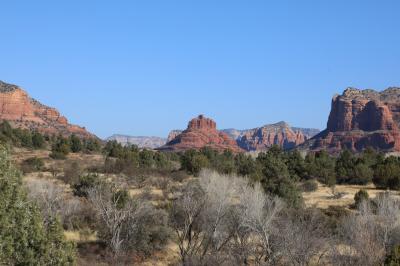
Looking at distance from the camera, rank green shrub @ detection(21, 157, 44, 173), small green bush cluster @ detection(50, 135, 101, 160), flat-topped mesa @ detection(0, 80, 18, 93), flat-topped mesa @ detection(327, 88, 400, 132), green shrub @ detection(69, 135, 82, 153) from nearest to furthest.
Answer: green shrub @ detection(21, 157, 44, 173)
small green bush cluster @ detection(50, 135, 101, 160)
green shrub @ detection(69, 135, 82, 153)
flat-topped mesa @ detection(0, 80, 18, 93)
flat-topped mesa @ detection(327, 88, 400, 132)

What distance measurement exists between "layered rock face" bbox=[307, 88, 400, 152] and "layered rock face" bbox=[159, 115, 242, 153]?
29075 millimetres

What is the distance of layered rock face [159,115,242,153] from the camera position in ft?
553

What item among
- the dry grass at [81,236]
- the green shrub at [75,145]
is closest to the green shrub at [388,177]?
the dry grass at [81,236]

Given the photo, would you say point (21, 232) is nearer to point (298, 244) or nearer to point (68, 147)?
point (298, 244)

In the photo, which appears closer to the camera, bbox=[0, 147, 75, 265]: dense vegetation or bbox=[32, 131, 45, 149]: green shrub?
bbox=[0, 147, 75, 265]: dense vegetation

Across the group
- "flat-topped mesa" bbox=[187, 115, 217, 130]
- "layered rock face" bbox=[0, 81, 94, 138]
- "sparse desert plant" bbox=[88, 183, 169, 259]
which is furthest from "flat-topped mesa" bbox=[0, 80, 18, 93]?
"sparse desert plant" bbox=[88, 183, 169, 259]

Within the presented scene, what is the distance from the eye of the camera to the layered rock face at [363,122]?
15954 centimetres

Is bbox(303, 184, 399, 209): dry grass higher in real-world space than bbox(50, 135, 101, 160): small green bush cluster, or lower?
lower

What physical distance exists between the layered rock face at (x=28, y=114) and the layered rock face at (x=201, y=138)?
32982mm

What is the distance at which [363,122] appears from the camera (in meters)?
175

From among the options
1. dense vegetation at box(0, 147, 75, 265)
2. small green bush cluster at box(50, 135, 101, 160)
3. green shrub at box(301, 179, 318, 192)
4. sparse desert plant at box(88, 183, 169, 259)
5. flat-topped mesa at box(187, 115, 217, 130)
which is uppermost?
flat-topped mesa at box(187, 115, 217, 130)

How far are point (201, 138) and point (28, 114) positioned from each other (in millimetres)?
55378

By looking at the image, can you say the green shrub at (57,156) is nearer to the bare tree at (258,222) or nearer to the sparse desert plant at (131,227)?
the sparse desert plant at (131,227)

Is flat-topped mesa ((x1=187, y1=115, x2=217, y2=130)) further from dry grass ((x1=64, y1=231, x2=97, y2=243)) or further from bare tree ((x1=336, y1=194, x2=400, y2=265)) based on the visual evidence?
bare tree ((x1=336, y1=194, x2=400, y2=265))
